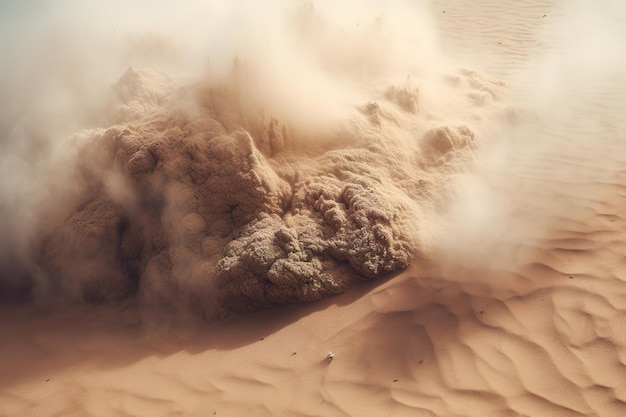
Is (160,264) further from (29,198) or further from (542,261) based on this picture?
(542,261)

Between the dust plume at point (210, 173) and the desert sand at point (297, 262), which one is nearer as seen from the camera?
the desert sand at point (297, 262)

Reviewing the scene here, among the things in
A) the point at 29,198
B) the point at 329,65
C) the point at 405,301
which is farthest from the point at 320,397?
the point at 329,65

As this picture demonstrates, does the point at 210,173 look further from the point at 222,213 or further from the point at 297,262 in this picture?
the point at 297,262

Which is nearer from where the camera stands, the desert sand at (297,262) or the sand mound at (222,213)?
the desert sand at (297,262)

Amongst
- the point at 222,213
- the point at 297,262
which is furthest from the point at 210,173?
the point at 297,262

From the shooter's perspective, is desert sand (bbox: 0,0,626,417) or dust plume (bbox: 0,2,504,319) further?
dust plume (bbox: 0,2,504,319)
